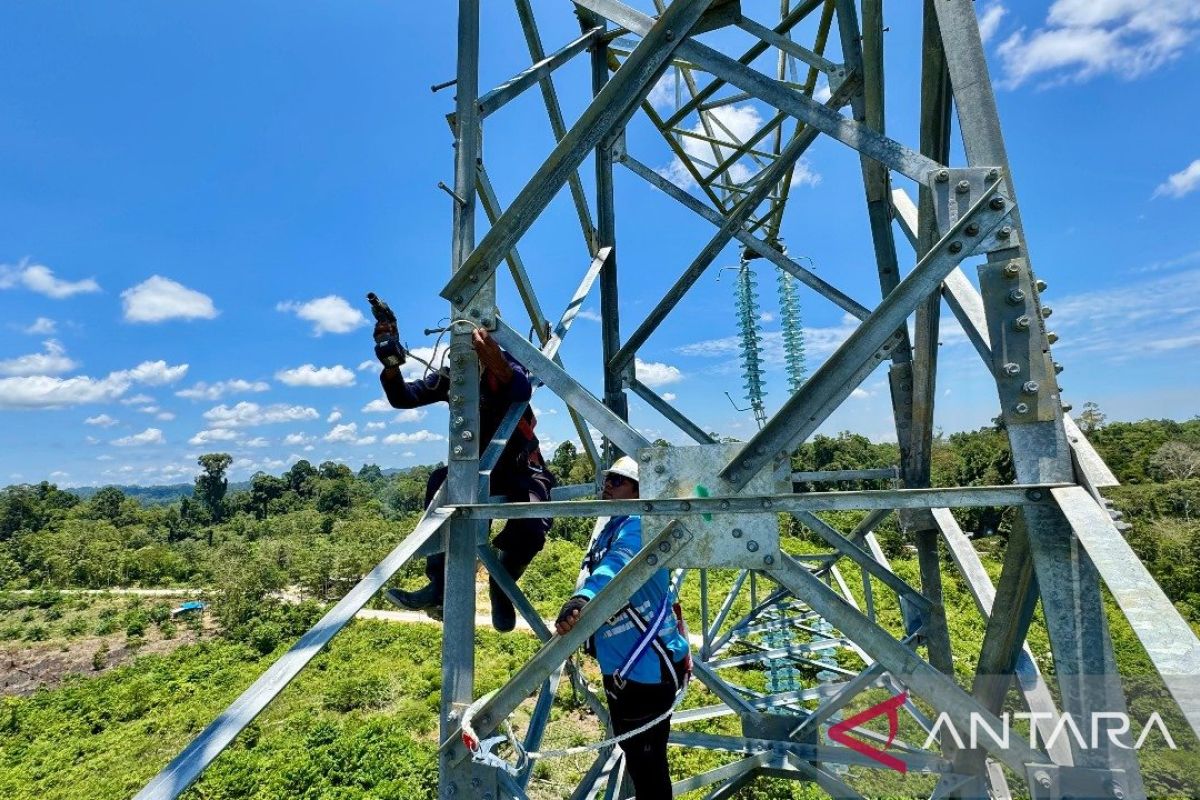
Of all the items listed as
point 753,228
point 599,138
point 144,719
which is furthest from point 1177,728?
point 144,719

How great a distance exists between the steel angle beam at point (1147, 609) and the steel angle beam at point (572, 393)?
4.15 ft

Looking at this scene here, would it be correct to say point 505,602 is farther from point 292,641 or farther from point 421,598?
point 292,641

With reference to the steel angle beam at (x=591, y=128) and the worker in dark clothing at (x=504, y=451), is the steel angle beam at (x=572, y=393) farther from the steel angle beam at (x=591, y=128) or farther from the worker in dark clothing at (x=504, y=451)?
the steel angle beam at (x=591, y=128)

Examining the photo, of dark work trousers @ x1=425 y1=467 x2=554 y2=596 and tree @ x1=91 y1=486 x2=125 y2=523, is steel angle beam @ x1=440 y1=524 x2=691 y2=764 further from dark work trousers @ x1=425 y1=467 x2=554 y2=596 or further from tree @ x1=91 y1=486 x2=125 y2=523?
tree @ x1=91 y1=486 x2=125 y2=523

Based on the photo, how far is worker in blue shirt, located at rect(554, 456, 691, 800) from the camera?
245 centimetres

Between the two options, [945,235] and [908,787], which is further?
[908,787]

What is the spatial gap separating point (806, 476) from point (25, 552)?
5188 centimetres

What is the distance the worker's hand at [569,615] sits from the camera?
2.11 meters

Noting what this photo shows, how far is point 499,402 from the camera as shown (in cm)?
302

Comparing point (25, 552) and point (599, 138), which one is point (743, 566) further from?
point (25, 552)

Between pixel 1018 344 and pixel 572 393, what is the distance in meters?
1.46

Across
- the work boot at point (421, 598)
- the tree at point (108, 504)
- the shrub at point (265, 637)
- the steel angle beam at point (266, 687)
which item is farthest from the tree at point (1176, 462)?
the tree at point (108, 504)

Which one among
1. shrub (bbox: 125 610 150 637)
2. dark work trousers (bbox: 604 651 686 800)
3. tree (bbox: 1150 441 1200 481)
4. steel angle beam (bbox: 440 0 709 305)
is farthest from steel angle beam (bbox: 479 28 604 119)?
tree (bbox: 1150 441 1200 481)

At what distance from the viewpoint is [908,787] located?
3.24 metres
